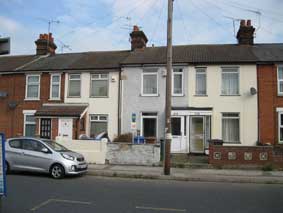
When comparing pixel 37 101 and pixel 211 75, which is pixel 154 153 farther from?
pixel 37 101

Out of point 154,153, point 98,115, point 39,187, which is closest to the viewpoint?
point 39,187

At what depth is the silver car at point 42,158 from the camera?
1214 cm

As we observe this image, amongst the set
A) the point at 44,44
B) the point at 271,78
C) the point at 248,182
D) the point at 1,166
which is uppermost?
the point at 44,44

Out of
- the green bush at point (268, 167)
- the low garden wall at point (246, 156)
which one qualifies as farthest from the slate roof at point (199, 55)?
the green bush at point (268, 167)

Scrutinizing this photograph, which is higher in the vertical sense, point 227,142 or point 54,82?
point 54,82

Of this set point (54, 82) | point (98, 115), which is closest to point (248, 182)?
point (98, 115)

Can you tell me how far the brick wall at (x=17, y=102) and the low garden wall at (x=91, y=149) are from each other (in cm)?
589

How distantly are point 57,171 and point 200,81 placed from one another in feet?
37.0

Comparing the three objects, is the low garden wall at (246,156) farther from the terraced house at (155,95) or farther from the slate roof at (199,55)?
the slate roof at (199,55)

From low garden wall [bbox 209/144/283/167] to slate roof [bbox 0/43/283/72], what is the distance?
6.50m

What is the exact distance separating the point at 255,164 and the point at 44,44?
62.4 feet

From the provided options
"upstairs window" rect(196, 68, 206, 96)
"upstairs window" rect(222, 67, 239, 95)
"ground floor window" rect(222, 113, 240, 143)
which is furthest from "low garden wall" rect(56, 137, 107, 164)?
"upstairs window" rect(222, 67, 239, 95)

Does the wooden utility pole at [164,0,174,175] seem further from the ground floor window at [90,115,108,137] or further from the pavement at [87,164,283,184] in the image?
the ground floor window at [90,115,108,137]

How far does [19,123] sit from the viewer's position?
21891mm
